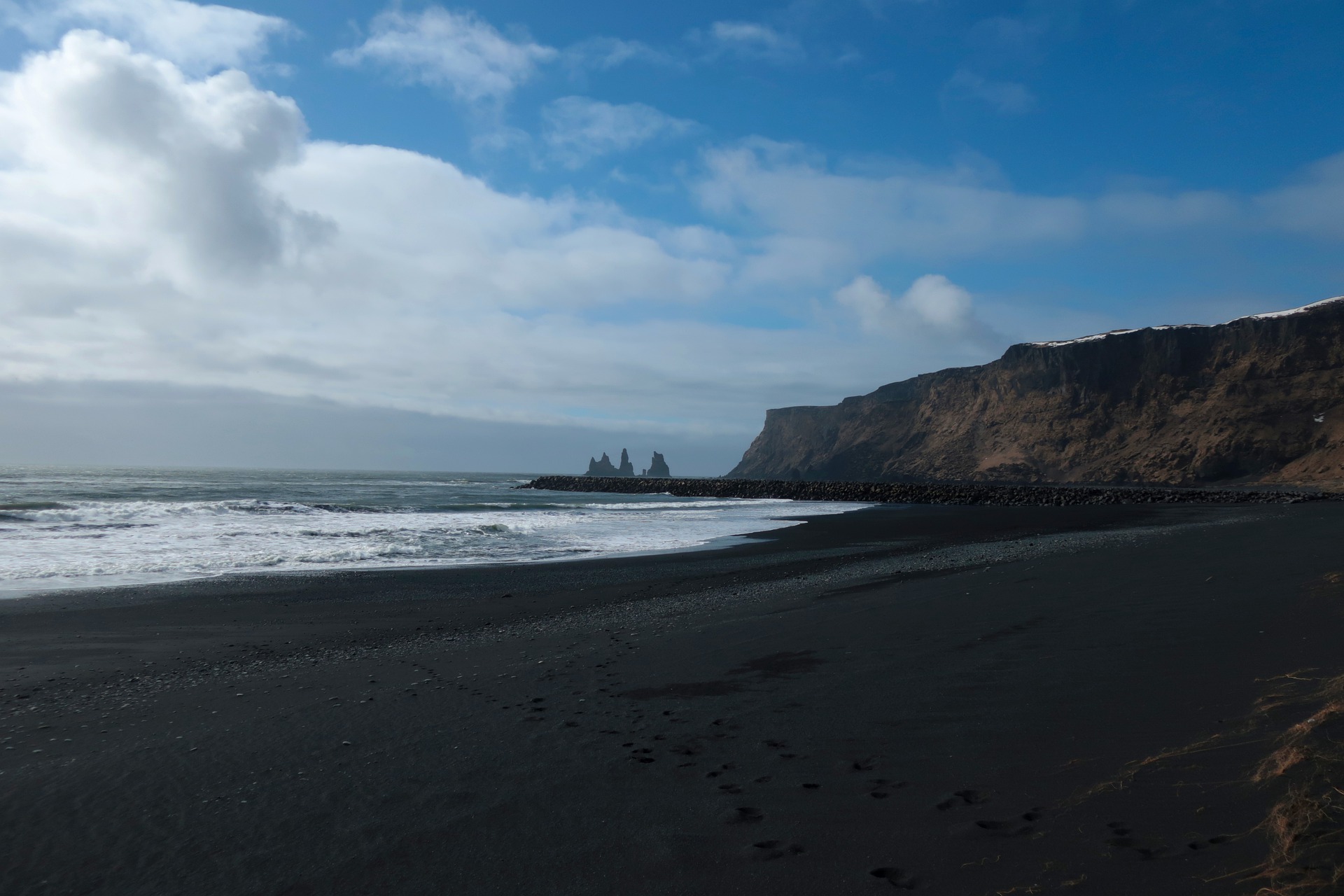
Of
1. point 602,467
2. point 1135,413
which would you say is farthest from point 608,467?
point 1135,413

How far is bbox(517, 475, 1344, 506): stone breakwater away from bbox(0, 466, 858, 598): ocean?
14.0 m

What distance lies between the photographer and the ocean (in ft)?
42.1

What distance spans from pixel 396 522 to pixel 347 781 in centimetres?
2063

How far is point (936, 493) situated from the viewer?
48188 mm

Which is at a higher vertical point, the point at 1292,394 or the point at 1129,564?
the point at 1292,394

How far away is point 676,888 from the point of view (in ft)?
8.17

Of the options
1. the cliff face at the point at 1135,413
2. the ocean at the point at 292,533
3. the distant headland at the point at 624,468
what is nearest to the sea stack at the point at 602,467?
the distant headland at the point at 624,468

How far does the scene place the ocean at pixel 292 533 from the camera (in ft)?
42.1

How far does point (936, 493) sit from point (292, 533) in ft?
135

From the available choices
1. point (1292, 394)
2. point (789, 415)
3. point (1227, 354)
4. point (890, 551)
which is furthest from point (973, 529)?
point (789, 415)

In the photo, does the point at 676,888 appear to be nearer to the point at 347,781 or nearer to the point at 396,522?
the point at 347,781

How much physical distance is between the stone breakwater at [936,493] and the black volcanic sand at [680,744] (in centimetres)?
3426

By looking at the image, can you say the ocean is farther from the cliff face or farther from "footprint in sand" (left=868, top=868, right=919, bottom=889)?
the cliff face

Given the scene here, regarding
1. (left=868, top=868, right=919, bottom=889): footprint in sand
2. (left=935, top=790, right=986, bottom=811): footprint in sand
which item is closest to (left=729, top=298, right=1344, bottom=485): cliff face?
(left=935, top=790, right=986, bottom=811): footprint in sand
